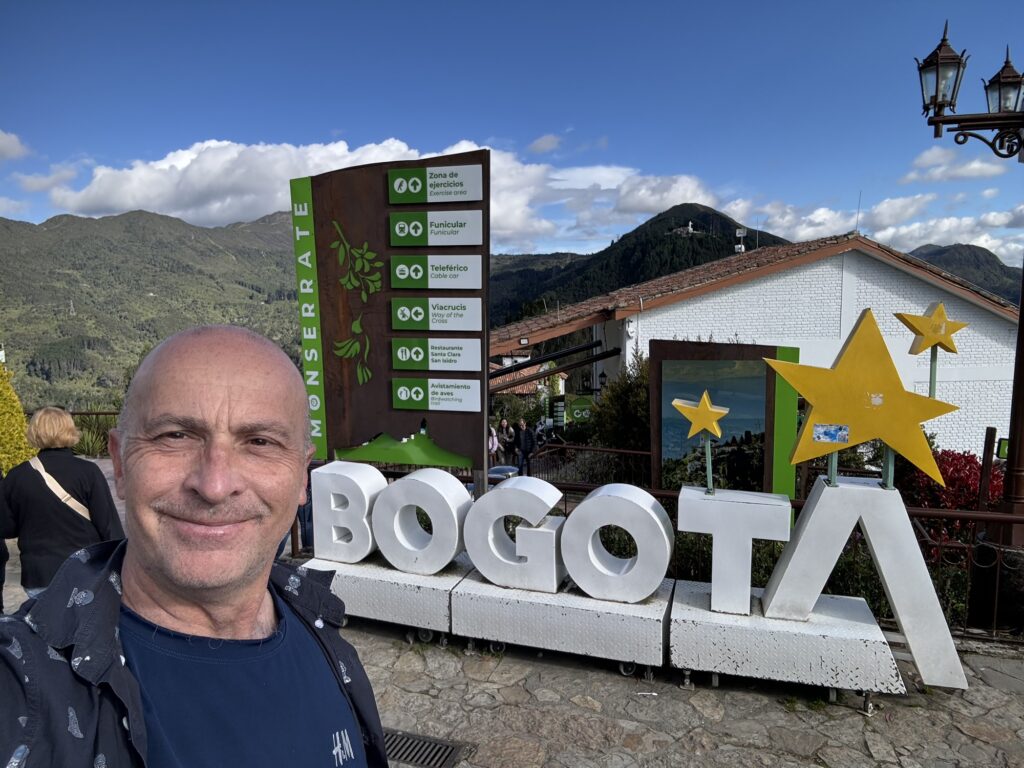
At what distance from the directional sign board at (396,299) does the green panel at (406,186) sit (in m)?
0.01

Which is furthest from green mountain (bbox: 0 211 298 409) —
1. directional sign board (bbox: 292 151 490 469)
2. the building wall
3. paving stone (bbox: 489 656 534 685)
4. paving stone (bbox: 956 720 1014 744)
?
paving stone (bbox: 956 720 1014 744)

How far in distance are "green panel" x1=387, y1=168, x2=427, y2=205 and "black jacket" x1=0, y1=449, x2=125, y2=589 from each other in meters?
3.45

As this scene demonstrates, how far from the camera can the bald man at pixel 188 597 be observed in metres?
1.11

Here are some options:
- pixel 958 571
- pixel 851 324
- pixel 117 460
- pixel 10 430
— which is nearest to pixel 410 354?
pixel 117 460

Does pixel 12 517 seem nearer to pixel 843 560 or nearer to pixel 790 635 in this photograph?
pixel 790 635

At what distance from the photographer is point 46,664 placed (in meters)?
1.07

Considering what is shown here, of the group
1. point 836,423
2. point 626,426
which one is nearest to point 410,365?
point 836,423

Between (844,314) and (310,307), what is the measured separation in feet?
48.1

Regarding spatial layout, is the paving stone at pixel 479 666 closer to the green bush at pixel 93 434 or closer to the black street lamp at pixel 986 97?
the black street lamp at pixel 986 97

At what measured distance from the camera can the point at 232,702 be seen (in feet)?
4.28

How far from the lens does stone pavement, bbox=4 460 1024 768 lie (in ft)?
12.8

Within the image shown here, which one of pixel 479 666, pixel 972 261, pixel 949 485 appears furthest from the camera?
pixel 972 261

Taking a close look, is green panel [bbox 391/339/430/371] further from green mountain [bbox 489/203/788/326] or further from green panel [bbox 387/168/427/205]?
green mountain [bbox 489/203/788/326]

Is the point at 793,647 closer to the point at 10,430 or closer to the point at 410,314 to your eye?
the point at 410,314
